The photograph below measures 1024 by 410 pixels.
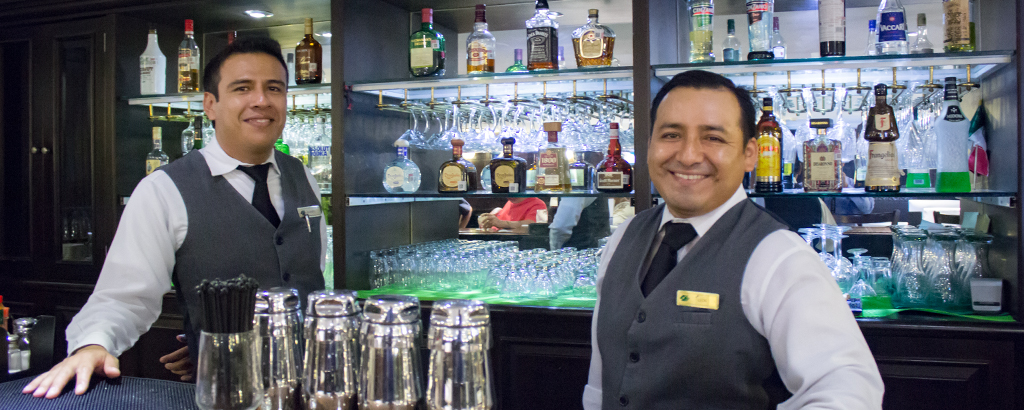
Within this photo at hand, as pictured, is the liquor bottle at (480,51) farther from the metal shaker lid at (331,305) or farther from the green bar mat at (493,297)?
the metal shaker lid at (331,305)

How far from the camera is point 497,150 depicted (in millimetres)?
3227

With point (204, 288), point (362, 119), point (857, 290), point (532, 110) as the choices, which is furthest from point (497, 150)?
point (204, 288)

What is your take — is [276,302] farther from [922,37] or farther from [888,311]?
[922,37]

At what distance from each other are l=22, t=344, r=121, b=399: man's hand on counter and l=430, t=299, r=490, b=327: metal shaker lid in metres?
0.71

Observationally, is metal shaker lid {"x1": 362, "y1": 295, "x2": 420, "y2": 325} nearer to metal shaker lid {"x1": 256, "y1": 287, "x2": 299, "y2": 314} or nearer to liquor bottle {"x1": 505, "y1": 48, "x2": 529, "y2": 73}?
metal shaker lid {"x1": 256, "y1": 287, "x2": 299, "y2": 314}

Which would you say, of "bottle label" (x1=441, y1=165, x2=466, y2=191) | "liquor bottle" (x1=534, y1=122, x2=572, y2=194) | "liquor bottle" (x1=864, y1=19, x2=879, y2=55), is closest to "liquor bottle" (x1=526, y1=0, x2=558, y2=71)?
"liquor bottle" (x1=534, y1=122, x2=572, y2=194)

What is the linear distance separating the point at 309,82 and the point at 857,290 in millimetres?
2410

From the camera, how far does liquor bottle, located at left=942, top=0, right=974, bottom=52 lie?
8.24 ft

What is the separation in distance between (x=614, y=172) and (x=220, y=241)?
4.75 ft

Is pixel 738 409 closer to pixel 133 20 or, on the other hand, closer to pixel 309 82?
pixel 309 82

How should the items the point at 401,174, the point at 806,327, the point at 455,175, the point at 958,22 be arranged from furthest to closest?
1. the point at 401,174
2. the point at 455,175
3. the point at 958,22
4. the point at 806,327

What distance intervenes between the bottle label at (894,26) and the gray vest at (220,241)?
2151 millimetres

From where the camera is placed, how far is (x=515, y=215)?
11.0 ft

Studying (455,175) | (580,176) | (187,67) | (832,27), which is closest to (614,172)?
(580,176)
